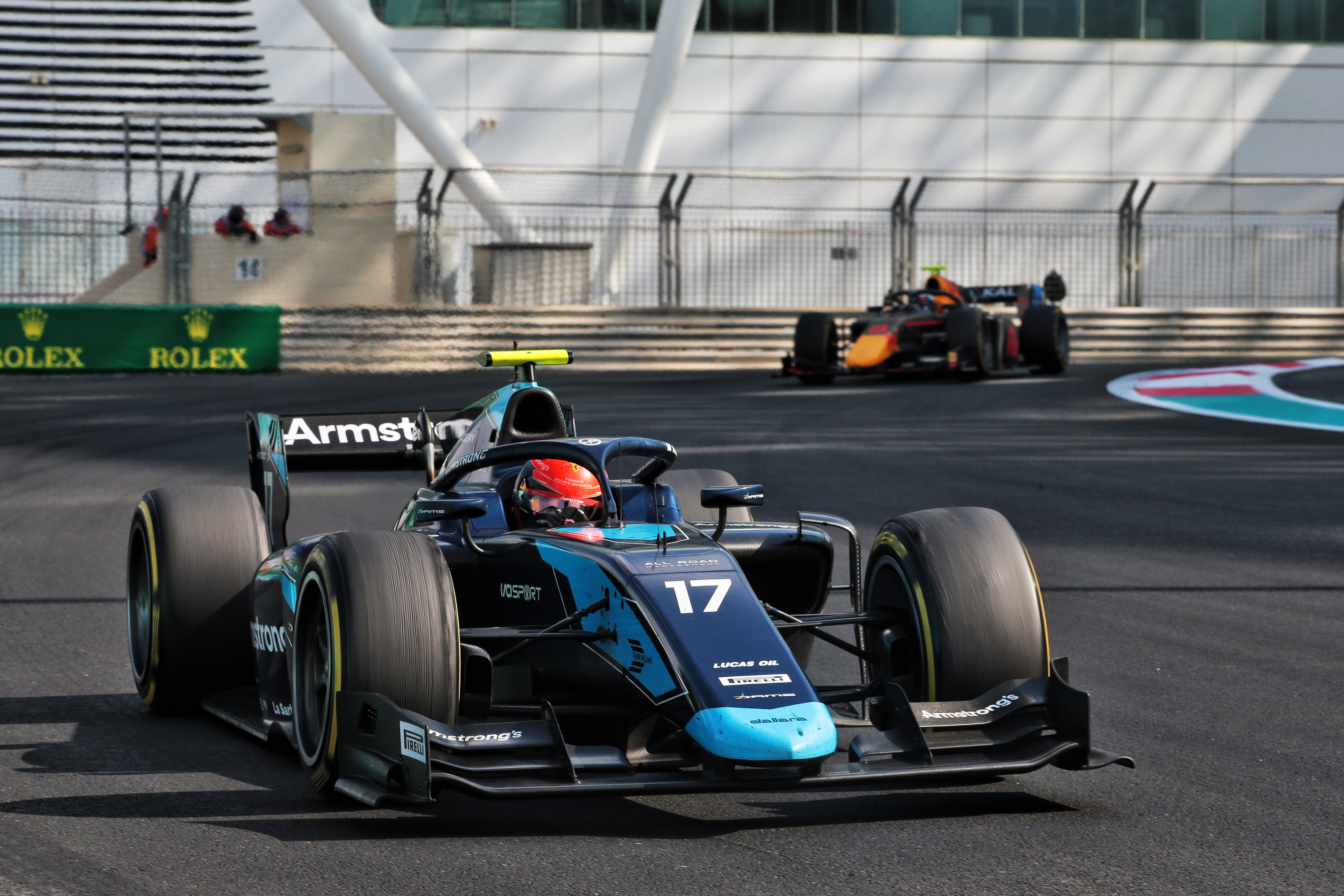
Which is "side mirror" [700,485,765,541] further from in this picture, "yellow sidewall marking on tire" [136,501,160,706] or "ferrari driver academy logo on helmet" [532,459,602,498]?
"yellow sidewall marking on tire" [136,501,160,706]

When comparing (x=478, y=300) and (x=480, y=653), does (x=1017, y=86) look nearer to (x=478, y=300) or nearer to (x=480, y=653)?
(x=478, y=300)

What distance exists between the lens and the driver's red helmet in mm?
5898

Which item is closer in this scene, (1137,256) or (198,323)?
(198,323)

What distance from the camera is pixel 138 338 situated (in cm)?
2409

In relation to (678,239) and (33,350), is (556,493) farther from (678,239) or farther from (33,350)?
(678,239)

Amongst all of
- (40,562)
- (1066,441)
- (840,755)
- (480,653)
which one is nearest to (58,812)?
(480,653)

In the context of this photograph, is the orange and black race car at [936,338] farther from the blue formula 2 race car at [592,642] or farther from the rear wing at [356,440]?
the blue formula 2 race car at [592,642]

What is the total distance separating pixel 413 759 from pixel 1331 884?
229 centimetres

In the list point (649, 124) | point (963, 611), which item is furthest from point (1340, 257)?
point (963, 611)

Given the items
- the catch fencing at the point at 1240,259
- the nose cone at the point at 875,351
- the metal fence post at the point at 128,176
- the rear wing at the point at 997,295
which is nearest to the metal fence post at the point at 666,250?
the nose cone at the point at 875,351

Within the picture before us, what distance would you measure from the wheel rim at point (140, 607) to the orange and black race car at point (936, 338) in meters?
16.5

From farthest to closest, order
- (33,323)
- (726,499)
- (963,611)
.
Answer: (33,323) < (726,499) < (963,611)

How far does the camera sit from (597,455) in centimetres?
561

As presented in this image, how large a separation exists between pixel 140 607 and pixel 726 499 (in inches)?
104
